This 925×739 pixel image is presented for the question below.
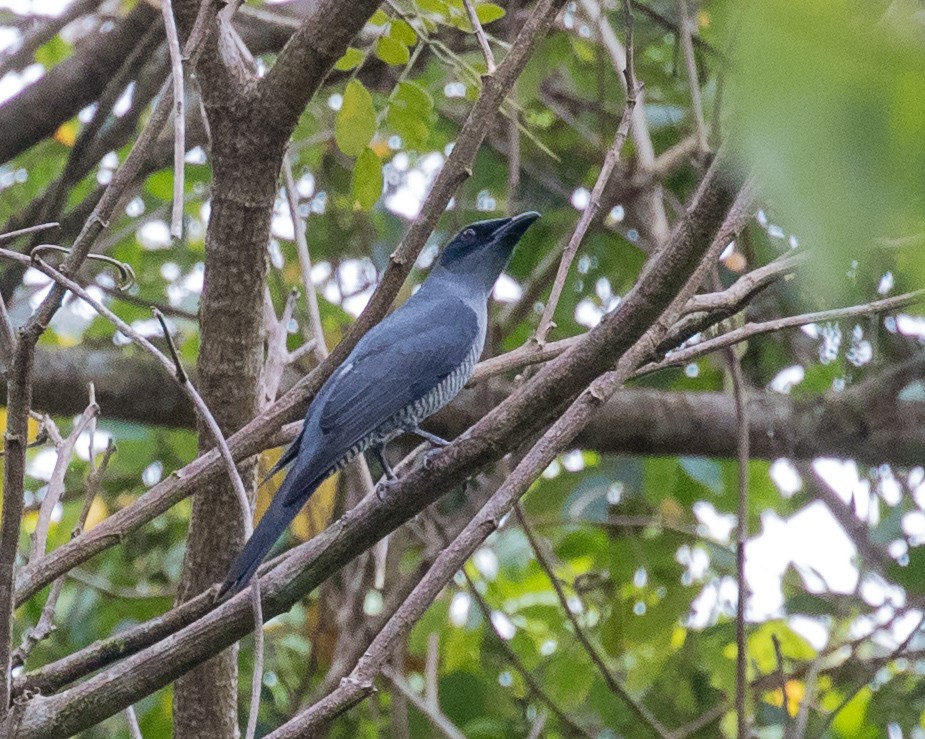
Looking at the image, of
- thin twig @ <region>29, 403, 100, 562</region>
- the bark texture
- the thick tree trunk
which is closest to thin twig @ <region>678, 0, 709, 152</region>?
the bark texture

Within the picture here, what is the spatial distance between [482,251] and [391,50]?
1227 millimetres

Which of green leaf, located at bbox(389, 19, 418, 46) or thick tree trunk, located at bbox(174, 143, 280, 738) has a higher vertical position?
green leaf, located at bbox(389, 19, 418, 46)

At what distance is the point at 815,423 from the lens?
504 cm

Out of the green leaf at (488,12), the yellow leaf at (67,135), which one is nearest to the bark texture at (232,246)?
the green leaf at (488,12)

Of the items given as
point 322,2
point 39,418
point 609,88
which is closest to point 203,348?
point 39,418

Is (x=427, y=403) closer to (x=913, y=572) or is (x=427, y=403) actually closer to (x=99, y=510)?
(x=913, y=572)

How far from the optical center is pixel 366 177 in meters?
3.41

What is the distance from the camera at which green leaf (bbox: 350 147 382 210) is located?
3408 millimetres

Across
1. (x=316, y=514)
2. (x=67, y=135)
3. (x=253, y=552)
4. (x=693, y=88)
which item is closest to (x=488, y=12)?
(x=693, y=88)

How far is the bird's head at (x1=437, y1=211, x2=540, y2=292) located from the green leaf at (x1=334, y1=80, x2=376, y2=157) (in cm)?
110

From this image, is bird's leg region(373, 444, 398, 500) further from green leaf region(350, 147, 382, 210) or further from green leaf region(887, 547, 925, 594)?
green leaf region(887, 547, 925, 594)

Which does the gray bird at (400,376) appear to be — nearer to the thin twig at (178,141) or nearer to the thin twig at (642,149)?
the thin twig at (642,149)

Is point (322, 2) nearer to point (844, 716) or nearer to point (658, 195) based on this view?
point (658, 195)

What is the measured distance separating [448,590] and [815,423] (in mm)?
1719
